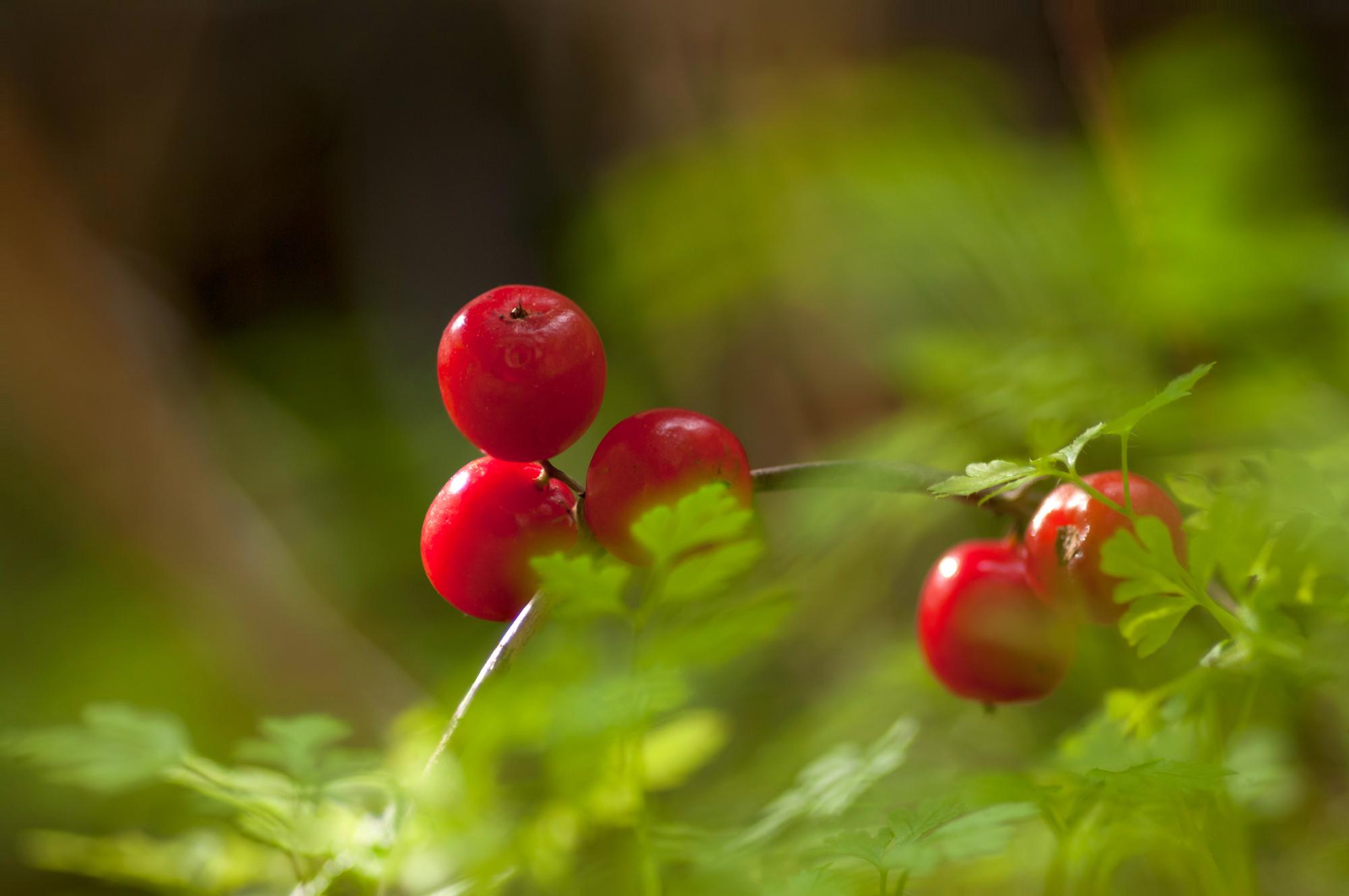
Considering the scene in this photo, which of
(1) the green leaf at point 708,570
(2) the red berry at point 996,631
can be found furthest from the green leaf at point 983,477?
(2) the red berry at point 996,631

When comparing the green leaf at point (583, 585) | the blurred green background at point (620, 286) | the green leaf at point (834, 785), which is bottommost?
the green leaf at point (834, 785)

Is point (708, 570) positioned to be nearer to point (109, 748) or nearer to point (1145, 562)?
point (1145, 562)

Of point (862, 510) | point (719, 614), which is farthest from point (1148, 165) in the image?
A: point (719, 614)

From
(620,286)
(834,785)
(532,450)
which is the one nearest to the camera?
(532,450)

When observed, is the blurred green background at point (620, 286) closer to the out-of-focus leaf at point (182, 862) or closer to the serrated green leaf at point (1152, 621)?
the serrated green leaf at point (1152, 621)

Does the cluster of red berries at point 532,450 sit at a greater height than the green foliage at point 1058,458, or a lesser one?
greater

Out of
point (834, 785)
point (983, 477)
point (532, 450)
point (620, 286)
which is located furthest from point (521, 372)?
point (620, 286)
